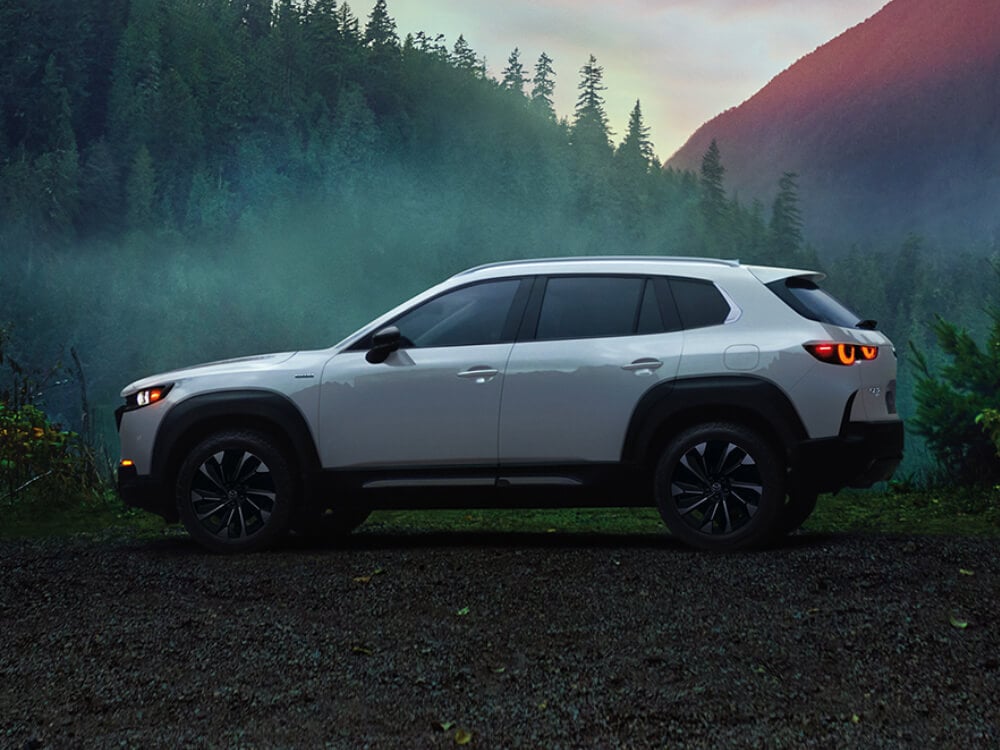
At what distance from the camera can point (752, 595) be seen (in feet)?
21.5

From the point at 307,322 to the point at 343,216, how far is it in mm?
19013

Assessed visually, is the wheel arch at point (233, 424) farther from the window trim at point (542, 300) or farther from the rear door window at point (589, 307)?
the rear door window at point (589, 307)

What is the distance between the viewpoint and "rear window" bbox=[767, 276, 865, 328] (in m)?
7.67

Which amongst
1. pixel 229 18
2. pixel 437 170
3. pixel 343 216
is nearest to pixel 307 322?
pixel 343 216

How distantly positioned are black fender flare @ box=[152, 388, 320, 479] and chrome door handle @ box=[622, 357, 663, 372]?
6.83ft

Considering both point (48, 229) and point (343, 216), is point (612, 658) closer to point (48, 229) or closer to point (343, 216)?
point (48, 229)

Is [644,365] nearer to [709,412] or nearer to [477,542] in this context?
[709,412]

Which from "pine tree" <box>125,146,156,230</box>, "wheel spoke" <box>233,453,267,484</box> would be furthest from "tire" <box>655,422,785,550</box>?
"pine tree" <box>125,146,156,230</box>

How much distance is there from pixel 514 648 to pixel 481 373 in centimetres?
251

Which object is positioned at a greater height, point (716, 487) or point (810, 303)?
point (810, 303)

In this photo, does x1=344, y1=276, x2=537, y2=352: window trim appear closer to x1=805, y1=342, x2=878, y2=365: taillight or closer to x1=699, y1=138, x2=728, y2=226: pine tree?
x1=805, y1=342, x2=878, y2=365: taillight

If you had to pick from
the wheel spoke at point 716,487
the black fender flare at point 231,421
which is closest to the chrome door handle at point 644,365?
the wheel spoke at point 716,487

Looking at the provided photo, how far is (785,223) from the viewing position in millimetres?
151500

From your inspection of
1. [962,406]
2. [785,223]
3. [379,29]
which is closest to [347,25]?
[379,29]
